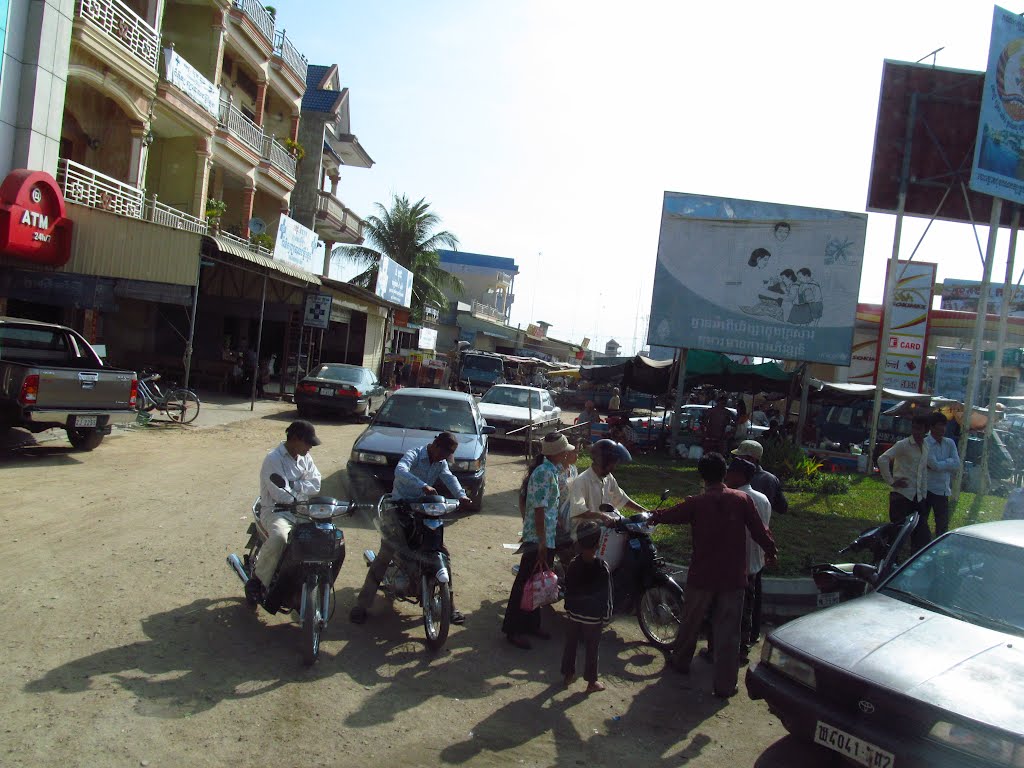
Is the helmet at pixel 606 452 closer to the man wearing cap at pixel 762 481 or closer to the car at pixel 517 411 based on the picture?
the man wearing cap at pixel 762 481

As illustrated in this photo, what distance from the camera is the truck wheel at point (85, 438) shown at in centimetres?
1085

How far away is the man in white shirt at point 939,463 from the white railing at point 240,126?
20.9 m

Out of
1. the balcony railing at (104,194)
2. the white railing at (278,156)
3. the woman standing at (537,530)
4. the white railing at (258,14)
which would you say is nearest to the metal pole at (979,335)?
the woman standing at (537,530)

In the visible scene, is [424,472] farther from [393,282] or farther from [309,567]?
[393,282]

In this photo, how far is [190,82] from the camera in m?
19.4

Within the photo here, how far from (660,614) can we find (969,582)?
7.02ft

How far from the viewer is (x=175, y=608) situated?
525cm

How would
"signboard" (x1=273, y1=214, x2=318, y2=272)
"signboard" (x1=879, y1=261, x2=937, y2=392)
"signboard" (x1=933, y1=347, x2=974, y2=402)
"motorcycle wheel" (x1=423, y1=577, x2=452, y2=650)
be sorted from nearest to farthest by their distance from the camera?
1. "motorcycle wheel" (x1=423, y1=577, x2=452, y2=650)
2. "signboard" (x1=273, y1=214, x2=318, y2=272)
3. "signboard" (x1=933, y1=347, x2=974, y2=402)
4. "signboard" (x1=879, y1=261, x2=937, y2=392)

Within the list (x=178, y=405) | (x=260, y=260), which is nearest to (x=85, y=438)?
(x=178, y=405)

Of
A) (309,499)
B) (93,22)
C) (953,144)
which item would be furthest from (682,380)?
(93,22)

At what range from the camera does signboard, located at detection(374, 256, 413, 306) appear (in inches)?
1104

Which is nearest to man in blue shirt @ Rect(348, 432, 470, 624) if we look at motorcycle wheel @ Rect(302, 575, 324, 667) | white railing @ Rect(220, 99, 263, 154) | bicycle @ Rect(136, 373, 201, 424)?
motorcycle wheel @ Rect(302, 575, 324, 667)

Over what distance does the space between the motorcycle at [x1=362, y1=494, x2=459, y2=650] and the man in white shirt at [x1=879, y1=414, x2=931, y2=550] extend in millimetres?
5014

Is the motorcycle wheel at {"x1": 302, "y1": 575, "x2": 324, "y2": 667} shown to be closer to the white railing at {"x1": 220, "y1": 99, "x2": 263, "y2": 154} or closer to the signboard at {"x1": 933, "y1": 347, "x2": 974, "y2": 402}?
the white railing at {"x1": 220, "y1": 99, "x2": 263, "y2": 154}
